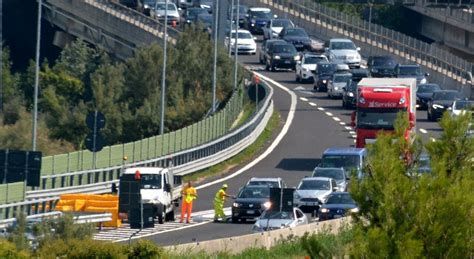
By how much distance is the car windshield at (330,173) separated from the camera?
5059 centimetres

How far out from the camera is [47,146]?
67938 millimetres

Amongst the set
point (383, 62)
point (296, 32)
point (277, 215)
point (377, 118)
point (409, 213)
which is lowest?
point (277, 215)

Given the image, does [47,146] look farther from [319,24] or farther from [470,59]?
[470,59]

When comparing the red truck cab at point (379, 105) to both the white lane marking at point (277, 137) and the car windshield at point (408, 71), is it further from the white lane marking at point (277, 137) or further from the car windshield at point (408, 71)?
the car windshield at point (408, 71)

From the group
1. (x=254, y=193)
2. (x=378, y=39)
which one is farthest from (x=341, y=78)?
(x=254, y=193)

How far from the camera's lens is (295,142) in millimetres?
64062

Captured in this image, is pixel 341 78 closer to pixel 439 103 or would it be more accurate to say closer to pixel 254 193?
pixel 439 103

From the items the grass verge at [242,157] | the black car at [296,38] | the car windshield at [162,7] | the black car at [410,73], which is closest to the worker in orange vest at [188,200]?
the grass verge at [242,157]

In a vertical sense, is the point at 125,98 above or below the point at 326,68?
below

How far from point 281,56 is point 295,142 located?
21252 millimetres

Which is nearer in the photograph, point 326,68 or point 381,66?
point 326,68

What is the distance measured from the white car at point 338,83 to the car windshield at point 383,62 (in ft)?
21.4

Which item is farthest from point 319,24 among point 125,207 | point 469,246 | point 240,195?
point 469,246

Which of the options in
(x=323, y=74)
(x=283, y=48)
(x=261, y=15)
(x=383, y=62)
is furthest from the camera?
(x=261, y=15)
